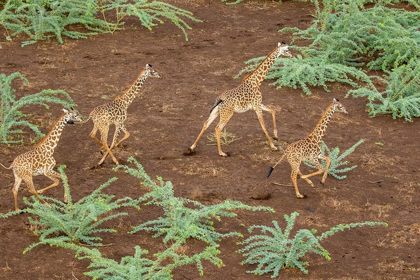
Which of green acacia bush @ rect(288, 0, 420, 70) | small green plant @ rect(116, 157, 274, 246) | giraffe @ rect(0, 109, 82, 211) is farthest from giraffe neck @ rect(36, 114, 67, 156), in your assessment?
green acacia bush @ rect(288, 0, 420, 70)

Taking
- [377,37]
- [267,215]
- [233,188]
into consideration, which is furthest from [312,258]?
[377,37]

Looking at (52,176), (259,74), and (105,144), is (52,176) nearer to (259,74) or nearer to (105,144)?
(105,144)

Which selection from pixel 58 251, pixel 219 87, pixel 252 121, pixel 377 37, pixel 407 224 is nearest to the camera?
pixel 58 251

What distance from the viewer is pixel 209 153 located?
32.2 feet

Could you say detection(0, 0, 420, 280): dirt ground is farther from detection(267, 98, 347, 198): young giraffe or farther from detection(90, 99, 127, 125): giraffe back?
detection(90, 99, 127, 125): giraffe back

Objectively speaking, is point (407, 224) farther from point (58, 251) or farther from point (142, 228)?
point (58, 251)

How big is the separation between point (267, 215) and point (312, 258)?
964 millimetres

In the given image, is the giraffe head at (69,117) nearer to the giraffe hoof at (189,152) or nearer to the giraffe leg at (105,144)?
the giraffe leg at (105,144)

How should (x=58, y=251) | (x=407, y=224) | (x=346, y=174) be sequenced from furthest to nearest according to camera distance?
(x=346, y=174) → (x=407, y=224) → (x=58, y=251)

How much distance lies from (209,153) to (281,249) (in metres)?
2.77

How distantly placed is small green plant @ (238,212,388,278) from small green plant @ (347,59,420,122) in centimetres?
437

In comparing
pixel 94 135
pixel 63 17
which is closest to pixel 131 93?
pixel 94 135

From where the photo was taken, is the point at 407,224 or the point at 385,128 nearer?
the point at 407,224

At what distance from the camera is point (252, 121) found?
1097cm
